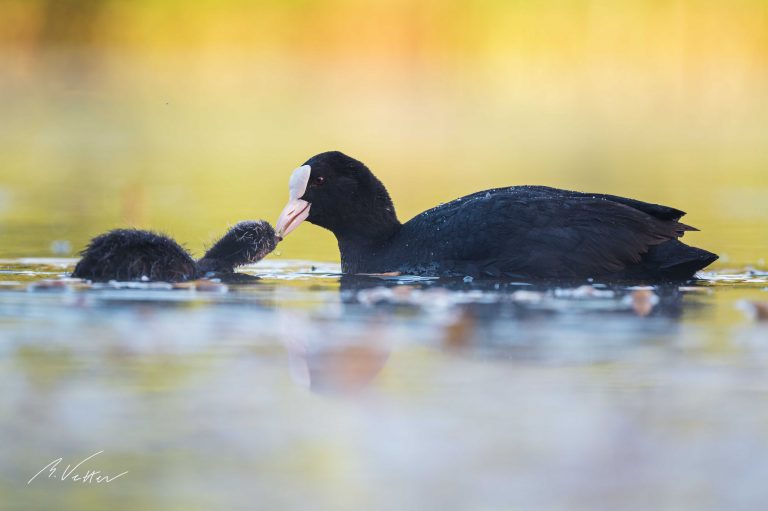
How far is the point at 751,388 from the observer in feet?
14.8

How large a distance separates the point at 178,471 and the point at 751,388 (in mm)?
1955

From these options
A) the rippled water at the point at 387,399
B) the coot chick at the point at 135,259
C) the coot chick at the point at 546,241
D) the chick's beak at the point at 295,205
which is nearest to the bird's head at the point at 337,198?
the chick's beak at the point at 295,205

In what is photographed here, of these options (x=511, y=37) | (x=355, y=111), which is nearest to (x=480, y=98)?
(x=511, y=37)

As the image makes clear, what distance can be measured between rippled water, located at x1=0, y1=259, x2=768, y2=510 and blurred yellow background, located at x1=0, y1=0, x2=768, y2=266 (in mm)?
2656

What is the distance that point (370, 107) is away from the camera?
26.1 meters

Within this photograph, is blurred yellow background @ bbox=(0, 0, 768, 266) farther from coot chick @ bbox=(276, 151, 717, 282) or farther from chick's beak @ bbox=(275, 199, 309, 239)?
coot chick @ bbox=(276, 151, 717, 282)

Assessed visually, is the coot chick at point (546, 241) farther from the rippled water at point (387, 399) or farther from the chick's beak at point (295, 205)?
the chick's beak at point (295, 205)

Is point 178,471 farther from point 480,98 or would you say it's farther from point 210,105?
point 480,98

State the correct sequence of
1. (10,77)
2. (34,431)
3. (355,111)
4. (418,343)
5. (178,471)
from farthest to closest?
(10,77) < (355,111) < (418,343) < (34,431) < (178,471)

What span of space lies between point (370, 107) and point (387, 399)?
2200cm

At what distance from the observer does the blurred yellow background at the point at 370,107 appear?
12203 mm

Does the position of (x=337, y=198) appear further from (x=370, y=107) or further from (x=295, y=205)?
(x=370, y=107)
